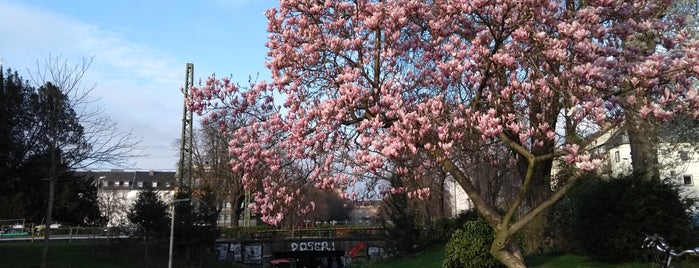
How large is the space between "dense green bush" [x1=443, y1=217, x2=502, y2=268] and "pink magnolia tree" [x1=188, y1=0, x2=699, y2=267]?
12.2 ft

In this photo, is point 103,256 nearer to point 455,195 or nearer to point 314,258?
point 314,258

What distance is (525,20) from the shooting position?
347 inches

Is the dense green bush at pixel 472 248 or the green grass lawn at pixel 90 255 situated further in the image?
the green grass lawn at pixel 90 255

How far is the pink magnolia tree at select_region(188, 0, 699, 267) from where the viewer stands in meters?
8.01

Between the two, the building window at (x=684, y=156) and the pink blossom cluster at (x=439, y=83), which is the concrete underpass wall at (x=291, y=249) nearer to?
the building window at (x=684, y=156)

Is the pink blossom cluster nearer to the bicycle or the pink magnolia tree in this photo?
the pink magnolia tree

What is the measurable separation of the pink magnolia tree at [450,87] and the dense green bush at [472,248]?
146 inches

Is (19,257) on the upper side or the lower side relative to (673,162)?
lower

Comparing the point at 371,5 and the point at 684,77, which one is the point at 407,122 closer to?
the point at 371,5

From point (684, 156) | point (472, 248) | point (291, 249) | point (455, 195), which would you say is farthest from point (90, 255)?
point (455, 195)

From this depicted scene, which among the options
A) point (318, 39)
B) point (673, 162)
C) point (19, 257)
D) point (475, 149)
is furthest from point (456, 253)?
point (19, 257)

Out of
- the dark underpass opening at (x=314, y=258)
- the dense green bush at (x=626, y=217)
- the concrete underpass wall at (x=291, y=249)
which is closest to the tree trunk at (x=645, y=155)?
the dense green bush at (x=626, y=217)

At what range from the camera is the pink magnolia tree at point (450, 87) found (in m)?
8.01

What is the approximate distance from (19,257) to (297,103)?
24.7 meters
